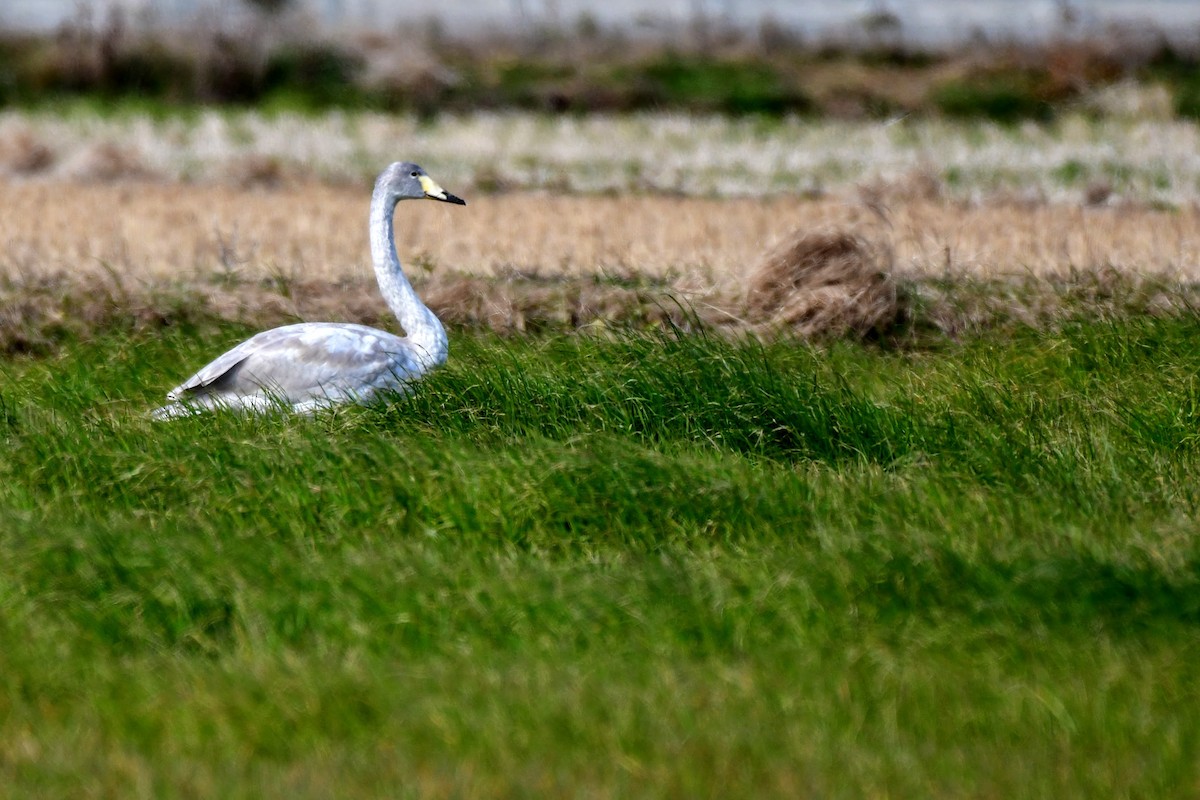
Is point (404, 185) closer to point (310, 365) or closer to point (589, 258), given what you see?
point (310, 365)

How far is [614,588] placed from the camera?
5.46m

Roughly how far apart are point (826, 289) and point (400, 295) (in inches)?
101

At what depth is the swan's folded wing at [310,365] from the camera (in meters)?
7.84

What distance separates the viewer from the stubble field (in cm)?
447

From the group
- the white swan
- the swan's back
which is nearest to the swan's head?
the white swan

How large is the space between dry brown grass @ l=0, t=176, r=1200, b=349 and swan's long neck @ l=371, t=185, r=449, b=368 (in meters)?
1.07

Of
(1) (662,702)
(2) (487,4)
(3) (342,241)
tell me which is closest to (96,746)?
(1) (662,702)

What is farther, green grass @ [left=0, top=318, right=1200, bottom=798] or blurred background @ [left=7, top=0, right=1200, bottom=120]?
blurred background @ [left=7, top=0, right=1200, bottom=120]

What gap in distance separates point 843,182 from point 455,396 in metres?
10.3

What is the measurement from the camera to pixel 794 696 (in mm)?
4727

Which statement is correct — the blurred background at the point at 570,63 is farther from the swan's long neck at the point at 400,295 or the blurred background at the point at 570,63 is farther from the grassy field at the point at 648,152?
the swan's long neck at the point at 400,295

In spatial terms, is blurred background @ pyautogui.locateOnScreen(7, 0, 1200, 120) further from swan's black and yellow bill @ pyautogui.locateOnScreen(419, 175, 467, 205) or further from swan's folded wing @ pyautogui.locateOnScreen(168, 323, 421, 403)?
swan's folded wing @ pyautogui.locateOnScreen(168, 323, 421, 403)

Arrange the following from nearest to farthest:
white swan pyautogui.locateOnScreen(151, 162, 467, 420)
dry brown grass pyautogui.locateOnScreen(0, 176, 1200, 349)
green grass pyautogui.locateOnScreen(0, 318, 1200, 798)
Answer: green grass pyautogui.locateOnScreen(0, 318, 1200, 798), white swan pyautogui.locateOnScreen(151, 162, 467, 420), dry brown grass pyautogui.locateOnScreen(0, 176, 1200, 349)

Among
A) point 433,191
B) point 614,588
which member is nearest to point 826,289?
point 433,191
